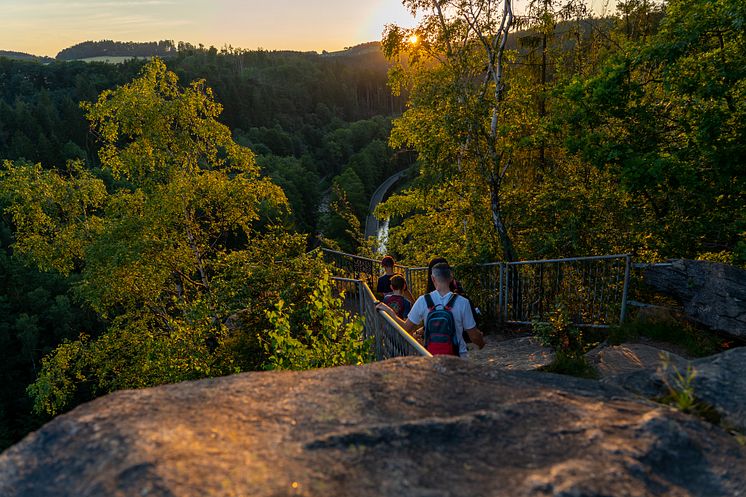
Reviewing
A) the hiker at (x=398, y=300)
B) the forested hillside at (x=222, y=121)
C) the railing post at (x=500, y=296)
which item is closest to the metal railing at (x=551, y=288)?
the railing post at (x=500, y=296)

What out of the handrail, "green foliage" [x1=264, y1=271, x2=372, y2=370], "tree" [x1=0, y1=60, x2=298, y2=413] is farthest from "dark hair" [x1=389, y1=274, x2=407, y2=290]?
"tree" [x1=0, y1=60, x2=298, y2=413]

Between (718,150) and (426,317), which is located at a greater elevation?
(718,150)

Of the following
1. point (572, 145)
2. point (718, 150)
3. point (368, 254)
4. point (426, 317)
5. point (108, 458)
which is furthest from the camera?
point (368, 254)

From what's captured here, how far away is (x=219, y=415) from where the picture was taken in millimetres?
2494

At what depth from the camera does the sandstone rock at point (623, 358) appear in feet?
18.5

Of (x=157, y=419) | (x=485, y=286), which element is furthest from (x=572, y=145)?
(x=157, y=419)

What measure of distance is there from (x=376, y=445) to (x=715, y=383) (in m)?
2.10

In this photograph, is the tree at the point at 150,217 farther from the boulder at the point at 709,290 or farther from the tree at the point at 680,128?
the boulder at the point at 709,290

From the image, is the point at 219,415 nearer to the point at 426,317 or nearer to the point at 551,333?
the point at 426,317

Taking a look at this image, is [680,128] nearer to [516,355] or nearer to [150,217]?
[516,355]

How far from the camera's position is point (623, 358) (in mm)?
5969

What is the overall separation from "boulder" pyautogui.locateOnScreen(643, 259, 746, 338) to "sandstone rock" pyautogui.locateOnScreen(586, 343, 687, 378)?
1362 millimetres

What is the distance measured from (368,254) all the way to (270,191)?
163 inches

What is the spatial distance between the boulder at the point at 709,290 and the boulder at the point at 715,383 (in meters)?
4.38
